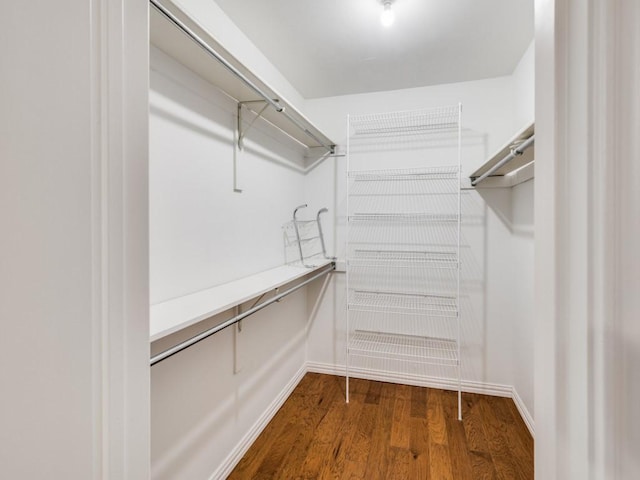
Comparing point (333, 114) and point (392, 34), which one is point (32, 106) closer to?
point (392, 34)

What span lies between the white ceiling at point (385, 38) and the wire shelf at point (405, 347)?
200 cm

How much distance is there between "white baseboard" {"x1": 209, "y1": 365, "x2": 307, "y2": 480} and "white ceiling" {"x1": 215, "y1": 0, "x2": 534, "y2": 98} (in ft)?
7.48

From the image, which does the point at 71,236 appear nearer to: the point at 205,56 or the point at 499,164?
the point at 205,56

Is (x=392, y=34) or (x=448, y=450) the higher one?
(x=392, y=34)

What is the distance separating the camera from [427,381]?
2.72m

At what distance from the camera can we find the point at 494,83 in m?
2.54

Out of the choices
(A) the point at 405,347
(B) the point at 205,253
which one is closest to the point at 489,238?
(A) the point at 405,347

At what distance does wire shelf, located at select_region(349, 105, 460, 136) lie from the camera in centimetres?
262

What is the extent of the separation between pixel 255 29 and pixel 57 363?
201 cm

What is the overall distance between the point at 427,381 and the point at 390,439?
0.82m

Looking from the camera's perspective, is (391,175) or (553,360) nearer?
(553,360)

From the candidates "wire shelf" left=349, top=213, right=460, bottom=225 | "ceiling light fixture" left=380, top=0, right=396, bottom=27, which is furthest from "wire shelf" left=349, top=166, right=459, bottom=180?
"ceiling light fixture" left=380, top=0, right=396, bottom=27

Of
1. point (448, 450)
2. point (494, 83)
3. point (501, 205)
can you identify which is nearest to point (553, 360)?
point (448, 450)

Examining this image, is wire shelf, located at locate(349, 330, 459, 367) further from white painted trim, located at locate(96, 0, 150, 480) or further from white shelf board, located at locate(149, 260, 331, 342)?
white painted trim, located at locate(96, 0, 150, 480)
